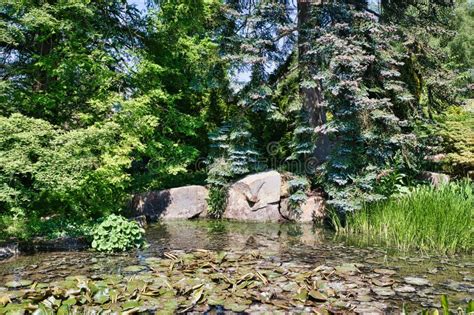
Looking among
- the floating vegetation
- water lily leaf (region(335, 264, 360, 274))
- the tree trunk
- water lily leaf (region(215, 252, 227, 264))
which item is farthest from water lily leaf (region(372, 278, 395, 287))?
the tree trunk

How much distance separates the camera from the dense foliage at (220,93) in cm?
631

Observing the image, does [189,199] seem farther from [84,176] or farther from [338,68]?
[338,68]

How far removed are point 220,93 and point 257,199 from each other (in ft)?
12.3

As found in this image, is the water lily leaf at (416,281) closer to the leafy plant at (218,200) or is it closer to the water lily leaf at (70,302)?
the water lily leaf at (70,302)

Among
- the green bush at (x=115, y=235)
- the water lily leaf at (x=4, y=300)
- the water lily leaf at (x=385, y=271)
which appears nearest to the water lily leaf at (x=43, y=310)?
the water lily leaf at (x=4, y=300)

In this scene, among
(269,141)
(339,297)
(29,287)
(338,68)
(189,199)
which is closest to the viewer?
(339,297)

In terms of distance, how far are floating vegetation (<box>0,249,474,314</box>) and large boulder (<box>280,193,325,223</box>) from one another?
11.6ft

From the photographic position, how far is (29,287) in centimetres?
411

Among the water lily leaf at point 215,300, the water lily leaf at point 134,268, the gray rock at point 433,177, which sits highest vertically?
the gray rock at point 433,177

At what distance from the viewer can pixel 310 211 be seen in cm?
856

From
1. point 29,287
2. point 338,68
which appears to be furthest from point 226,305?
point 338,68

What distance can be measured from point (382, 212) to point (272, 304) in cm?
348

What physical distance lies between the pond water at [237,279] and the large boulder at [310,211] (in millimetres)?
2073

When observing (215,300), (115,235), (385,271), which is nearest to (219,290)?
(215,300)
